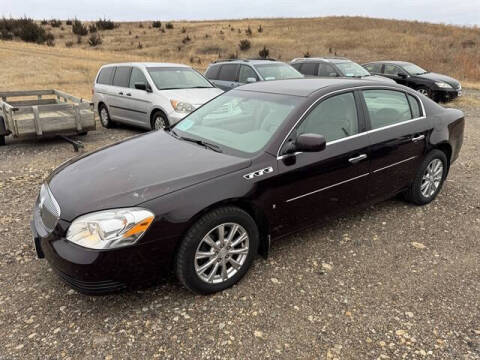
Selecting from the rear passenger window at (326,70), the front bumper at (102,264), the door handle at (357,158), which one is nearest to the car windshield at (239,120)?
the door handle at (357,158)

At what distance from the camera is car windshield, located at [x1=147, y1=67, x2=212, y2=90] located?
827 cm

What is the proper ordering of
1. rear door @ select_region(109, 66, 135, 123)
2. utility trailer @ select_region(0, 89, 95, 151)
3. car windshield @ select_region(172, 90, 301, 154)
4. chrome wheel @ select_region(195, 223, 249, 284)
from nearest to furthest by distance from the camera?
chrome wheel @ select_region(195, 223, 249, 284) → car windshield @ select_region(172, 90, 301, 154) → utility trailer @ select_region(0, 89, 95, 151) → rear door @ select_region(109, 66, 135, 123)

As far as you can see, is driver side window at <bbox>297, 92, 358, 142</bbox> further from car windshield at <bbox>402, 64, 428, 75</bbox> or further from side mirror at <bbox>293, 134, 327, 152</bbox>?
car windshield at <bbox>402, 64, 428, 75</bbox>

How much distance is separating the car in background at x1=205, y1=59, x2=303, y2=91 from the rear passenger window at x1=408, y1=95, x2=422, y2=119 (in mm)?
5809

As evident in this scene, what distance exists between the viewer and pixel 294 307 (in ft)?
9.73

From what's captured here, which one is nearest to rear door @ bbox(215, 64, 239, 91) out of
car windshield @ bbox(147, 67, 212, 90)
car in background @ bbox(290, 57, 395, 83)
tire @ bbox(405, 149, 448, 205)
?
car windshield @ bbox(147, 67, 212, 90)

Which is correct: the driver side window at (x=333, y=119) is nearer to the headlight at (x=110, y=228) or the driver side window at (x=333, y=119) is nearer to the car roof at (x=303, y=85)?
the car roof at (x=303, y=85)

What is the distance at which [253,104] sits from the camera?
382 centimetres

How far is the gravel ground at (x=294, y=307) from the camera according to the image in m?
2.57

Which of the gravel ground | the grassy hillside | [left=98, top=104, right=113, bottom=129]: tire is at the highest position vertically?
the grassy hillside

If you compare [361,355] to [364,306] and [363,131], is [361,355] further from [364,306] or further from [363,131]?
[363,131]

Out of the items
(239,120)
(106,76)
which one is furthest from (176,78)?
(239,120)

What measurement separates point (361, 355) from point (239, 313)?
90 centimetres

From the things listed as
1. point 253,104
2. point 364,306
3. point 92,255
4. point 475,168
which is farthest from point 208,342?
point 475,168
